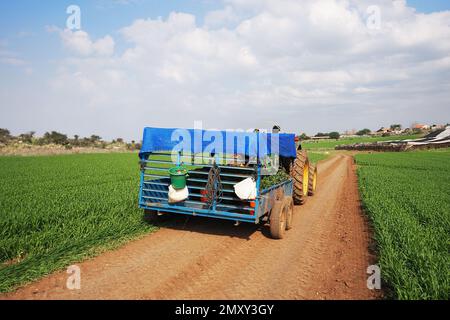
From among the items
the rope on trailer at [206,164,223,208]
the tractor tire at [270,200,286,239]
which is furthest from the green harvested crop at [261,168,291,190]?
the rope on trailer at [206,164,223,208]

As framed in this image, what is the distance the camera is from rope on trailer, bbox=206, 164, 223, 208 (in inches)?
255

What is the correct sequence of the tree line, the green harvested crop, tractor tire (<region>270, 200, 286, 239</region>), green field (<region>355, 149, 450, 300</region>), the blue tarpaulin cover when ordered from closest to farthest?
green field (<region>355, 149, 450, 300</region>)
the blue tarpaulin cover
tractor tire (<region>270, 200, 286, 239</region>)
the green harvested crop
the tree line

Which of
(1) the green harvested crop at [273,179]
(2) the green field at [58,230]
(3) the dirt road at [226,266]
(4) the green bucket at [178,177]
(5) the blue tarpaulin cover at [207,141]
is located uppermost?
(5) the blue tarpaulin cover at [207,141]

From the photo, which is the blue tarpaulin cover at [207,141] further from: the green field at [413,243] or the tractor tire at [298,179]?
the tractor tire at [298,179]

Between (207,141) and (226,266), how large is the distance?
263 cm

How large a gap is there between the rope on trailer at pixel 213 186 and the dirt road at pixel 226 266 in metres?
0.91

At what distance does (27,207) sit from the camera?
25.2ft

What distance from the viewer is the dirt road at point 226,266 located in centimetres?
430

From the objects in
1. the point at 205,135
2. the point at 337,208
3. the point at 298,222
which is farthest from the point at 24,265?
the point at 337,208

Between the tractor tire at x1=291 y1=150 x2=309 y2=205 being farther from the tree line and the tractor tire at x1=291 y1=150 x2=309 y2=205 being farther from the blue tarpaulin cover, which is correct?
the tree line

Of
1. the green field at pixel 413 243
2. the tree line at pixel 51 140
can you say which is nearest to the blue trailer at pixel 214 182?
the green field at pixel 413 243

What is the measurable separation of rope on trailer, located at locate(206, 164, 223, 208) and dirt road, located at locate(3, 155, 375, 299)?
2.99 ft
